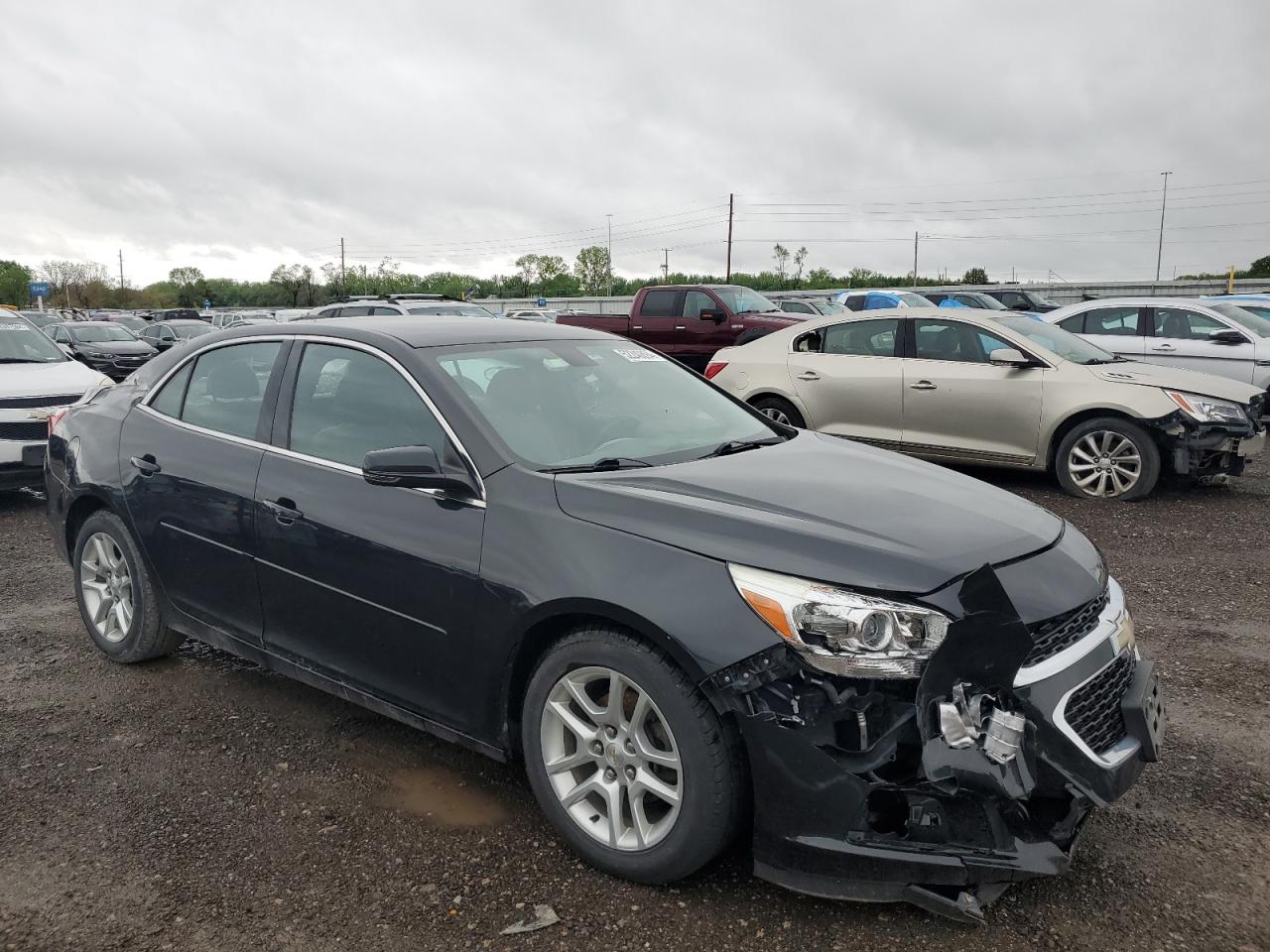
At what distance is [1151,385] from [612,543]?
7.05 m

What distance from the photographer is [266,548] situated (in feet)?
12.2

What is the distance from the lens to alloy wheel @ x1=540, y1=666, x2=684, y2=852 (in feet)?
9.04

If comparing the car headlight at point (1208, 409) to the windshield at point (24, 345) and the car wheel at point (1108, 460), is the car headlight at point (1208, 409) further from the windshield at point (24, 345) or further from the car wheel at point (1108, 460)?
the windshield at point (24, 345)

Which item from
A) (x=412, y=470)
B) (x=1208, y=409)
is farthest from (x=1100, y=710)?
(x=1208, y=409)

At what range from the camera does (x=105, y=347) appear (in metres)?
22.2

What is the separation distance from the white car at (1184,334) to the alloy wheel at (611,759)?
36.4ft

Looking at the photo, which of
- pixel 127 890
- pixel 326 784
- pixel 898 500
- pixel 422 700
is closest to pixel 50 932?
pixel 127 890

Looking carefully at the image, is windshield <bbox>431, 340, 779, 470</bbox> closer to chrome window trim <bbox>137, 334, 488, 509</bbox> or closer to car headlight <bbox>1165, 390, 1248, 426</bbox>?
chrome window trim <bbox>137, 334, 488, 509</bbox>

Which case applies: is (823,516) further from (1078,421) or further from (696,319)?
(696,319)

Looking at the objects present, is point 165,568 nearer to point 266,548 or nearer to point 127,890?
point 266,548

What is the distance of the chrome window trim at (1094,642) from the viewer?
2.61 m

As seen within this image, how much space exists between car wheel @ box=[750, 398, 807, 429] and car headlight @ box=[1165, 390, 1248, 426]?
128 inches

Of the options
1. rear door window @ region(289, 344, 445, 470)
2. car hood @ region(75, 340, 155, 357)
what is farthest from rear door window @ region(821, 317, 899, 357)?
car hood @ region(75, 340, 155, 357)

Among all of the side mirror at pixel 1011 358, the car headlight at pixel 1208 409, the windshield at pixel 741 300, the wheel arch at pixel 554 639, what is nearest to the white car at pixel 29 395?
the wheel arch at pixel 554 639
